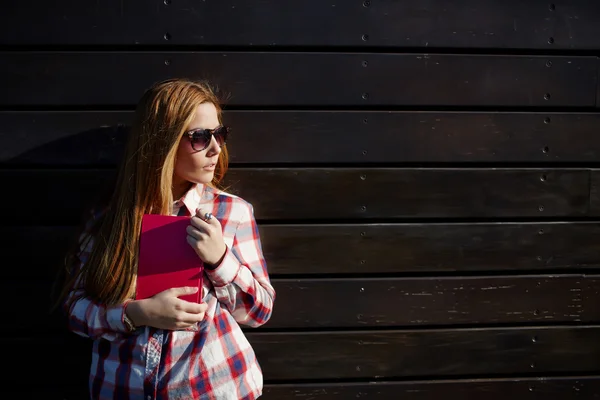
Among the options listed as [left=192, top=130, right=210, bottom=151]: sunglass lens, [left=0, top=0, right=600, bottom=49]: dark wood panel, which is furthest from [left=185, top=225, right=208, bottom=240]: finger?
[left=0, top=0, right=600, bottom=49]: dark wood panel

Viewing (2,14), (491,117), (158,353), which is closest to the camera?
(158,353)

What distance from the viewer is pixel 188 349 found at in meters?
1.80

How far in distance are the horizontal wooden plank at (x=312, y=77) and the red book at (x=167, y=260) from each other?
75 cm

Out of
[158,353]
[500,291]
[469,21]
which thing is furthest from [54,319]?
[469,21]

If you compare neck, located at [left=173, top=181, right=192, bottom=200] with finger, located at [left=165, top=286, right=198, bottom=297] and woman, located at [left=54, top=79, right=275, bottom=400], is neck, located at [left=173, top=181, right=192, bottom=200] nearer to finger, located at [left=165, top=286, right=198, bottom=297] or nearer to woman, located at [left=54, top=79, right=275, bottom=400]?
woman, located at [left=54, top=79, right=275, bottom=400]

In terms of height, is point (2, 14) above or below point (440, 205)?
above

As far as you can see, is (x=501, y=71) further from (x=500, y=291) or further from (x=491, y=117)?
(x=500, y=291)

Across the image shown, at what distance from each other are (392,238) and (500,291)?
1.52 feet

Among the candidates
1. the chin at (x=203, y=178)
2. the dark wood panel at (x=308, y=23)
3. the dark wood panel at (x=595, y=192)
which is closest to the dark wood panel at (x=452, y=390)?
the dark wood panel at (x=595, y=192)

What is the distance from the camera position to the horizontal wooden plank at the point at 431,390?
2355 millimetres

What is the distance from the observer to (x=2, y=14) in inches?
89.2

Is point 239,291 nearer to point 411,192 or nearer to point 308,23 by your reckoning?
point 411,192

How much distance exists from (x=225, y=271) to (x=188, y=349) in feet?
0.84

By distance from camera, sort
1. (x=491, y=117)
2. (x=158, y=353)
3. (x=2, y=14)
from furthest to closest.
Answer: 1. (x=491, y=117)
2. (x=2, y=14)
3. (x=158, y=353)
